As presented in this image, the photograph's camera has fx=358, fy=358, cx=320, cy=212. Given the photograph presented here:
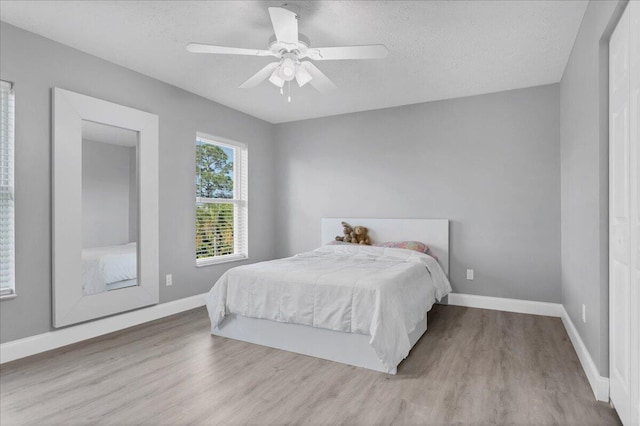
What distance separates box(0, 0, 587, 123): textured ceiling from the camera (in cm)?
243

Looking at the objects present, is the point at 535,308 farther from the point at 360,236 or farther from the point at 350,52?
the point at 350,52

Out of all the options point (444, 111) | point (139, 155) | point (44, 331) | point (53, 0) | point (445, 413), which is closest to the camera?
point (445, 413)

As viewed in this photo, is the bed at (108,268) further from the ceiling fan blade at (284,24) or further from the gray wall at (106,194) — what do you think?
the ceiling fan blade at (284,24)

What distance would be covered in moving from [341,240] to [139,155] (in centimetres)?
255

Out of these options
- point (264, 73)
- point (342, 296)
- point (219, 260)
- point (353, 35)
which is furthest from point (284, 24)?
point (219, 260)

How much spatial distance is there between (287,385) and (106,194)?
7.71 ft

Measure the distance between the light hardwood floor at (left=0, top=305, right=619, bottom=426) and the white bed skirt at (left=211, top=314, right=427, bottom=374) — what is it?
0.23 ft

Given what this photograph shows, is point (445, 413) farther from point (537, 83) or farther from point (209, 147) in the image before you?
point (209, 147)

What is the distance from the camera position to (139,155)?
3533 mm

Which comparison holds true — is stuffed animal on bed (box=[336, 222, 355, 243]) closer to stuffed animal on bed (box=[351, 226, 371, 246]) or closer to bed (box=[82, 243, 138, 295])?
stuffed animal on bed (box=[351, 226, 371, 246])

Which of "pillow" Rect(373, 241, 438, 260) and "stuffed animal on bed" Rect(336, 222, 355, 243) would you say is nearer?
"pillow" Rect(373, 241, 438, 260)

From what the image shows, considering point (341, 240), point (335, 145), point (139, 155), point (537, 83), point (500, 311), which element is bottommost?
point (500, 311)

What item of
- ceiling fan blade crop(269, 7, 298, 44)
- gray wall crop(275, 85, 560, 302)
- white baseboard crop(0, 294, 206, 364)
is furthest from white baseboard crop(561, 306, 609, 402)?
white baseboard crop(0, 294, 206, 364)

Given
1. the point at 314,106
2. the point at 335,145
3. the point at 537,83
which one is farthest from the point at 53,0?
the point at 537,83
